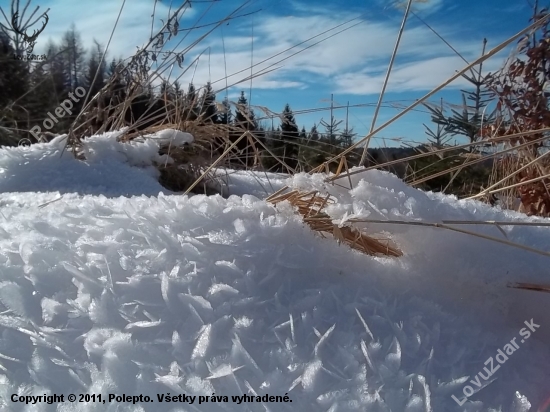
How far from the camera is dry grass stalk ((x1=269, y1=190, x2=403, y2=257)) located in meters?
0.81

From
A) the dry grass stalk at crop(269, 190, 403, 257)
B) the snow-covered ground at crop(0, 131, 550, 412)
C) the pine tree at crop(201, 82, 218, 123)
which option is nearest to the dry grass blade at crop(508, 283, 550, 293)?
the snow-covered ground at crop(0, 131, 550, 412)

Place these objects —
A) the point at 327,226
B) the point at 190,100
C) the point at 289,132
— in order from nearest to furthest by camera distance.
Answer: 1. the point at 327,226
2. the point at 289,132
3. the point at 190,100

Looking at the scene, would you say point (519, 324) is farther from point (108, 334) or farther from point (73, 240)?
point (73, 240)

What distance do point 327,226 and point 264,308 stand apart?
21 centimetres

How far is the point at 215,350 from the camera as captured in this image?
24.5 inches

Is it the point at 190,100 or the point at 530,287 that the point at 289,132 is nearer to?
the point at 190,100

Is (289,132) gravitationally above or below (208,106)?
below

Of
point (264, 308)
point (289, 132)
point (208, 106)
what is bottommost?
point (264, 308)

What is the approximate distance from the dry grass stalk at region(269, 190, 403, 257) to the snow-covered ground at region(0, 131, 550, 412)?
25 millimetres

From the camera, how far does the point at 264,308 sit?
683 millimetres

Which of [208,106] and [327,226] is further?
[208,106]

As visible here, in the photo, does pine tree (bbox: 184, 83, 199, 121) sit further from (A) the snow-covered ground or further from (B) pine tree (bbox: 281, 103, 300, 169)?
(A) the snow-covered ground

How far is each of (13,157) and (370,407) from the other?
5.76 ft

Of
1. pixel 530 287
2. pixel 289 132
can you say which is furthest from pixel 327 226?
pixel 289 132
